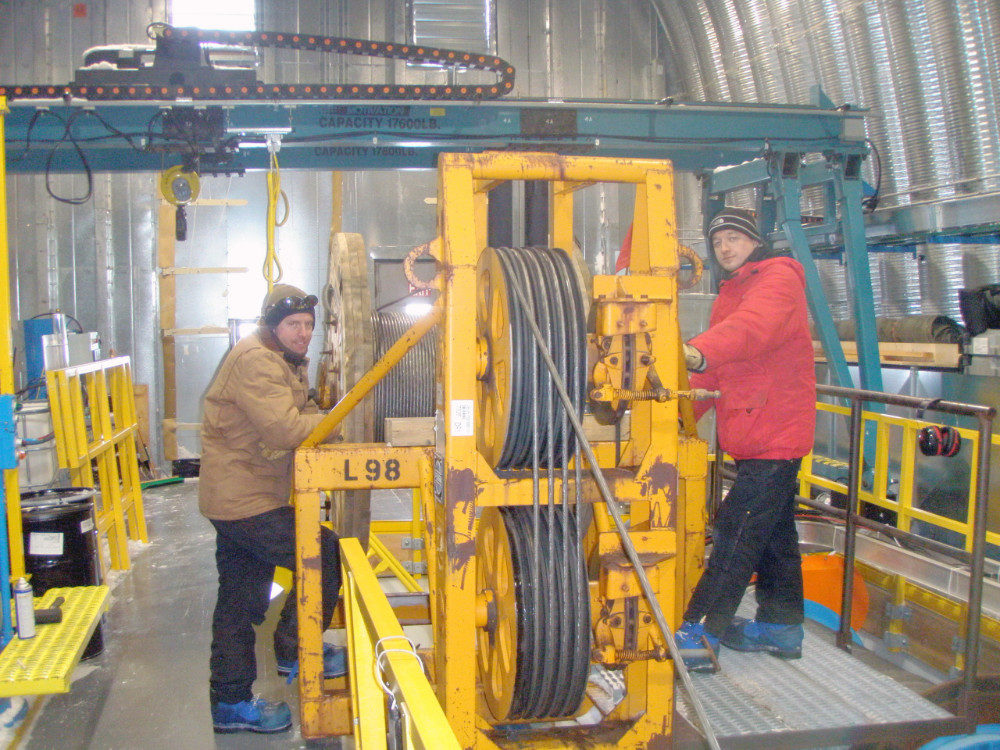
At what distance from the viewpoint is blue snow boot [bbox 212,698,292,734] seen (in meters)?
3.85

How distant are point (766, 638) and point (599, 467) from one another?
1898 millimetres

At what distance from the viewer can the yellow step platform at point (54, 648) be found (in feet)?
12.1

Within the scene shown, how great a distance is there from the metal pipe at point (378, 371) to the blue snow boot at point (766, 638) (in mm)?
2170

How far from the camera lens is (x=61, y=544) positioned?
500cm

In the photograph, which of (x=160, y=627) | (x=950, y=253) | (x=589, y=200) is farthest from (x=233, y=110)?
(x=589, y=200)

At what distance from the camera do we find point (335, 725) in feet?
12.3

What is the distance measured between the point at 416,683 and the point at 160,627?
425cm

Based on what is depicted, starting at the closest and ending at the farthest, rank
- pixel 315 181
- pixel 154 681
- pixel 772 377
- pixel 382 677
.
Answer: pixel 382 677 < pixel 772 377 < pixel 154 681 < pixel 315 181

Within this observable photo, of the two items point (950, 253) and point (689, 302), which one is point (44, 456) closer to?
point (689, 302)

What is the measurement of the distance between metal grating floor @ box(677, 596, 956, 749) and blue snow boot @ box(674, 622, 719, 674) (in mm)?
47

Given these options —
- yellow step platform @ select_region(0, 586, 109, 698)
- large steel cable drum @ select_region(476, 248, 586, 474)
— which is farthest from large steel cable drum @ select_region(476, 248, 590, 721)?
yellow step platform @ select_region(0, 586, 109, 698)

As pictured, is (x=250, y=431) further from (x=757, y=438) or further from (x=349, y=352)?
(x=757, y=438)

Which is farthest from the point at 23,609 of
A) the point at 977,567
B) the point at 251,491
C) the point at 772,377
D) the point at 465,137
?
the point at 977,567

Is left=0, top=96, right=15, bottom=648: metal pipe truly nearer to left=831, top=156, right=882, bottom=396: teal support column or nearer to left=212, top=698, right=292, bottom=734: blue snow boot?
left=212, top=698, right=292, bottom=734: blue snow boot
